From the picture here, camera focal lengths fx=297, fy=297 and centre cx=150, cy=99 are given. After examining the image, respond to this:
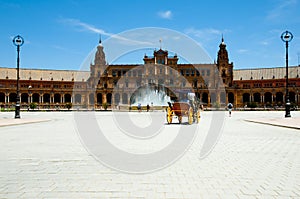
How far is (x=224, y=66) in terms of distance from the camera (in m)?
88.4

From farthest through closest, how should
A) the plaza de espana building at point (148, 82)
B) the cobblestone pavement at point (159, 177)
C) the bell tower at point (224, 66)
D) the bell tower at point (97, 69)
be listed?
the bell tower at point (97, 69) → the bell tower at point (224, 66) → the plaza de espana building at point (148, 82) → the cobblestone pavement at point (159, 177)

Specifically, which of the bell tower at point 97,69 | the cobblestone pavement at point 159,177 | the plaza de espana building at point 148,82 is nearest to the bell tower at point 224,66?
the plaza de espana building at point 148,82

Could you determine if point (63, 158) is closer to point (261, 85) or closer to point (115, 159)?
point (115, 159)

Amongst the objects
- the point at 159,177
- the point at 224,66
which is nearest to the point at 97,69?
the point at 224,66

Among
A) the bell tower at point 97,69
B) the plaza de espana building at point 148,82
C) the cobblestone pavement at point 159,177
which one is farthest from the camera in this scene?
the bell tower at point 97,69

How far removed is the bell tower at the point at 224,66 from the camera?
87.2 metres

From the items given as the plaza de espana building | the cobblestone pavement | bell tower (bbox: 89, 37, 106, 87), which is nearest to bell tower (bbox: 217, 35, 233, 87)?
the plaza de espana building

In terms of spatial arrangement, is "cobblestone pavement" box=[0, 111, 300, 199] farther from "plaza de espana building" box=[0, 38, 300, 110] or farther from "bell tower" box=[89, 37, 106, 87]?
"bell tower" box=[89, 37, 106, 87]

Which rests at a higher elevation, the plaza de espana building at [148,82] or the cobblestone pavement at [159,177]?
the plaza de espana building at [148,82]

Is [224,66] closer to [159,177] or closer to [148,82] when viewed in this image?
[148,82]

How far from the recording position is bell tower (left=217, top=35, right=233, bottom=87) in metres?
87.2

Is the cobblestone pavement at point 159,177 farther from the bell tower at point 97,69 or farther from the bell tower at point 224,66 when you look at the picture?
the bell tower at point 97,69

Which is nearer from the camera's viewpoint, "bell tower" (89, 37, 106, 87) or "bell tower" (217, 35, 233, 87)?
"bell tower" (217, 35, 233, 87)

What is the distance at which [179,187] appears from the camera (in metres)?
4.93
